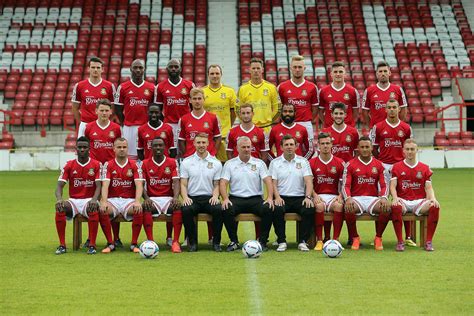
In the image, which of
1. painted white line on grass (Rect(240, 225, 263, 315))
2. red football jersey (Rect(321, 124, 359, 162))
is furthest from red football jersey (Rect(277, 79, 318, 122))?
painted white line on grass (Rect(240, 225, 263, 315))

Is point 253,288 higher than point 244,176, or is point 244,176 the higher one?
point 244,176

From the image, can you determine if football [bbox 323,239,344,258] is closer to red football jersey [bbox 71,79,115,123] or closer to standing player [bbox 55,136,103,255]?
standing player [bbox 55,136,103,255]

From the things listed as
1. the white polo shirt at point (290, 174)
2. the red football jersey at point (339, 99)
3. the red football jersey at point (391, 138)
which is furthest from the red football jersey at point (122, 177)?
the red football jersey at point (391, 138)

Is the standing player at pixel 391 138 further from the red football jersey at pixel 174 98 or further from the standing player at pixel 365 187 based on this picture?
the red football jersey at pixel 174 98

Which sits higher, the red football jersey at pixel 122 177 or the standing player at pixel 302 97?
the standing player at pixel 302 97

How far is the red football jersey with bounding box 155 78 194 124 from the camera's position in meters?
9.65

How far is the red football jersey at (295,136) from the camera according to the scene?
9.34 meters

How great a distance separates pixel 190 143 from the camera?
9.33 meters

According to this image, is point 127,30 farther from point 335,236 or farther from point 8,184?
point 335,236

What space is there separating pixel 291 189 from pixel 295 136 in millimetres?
795

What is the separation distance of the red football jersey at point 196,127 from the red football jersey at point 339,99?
4.40 ft

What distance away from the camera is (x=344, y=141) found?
9.37m

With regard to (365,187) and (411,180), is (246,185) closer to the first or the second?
(365,187)

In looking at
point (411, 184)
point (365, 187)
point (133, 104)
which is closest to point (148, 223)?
point (133, 104)
